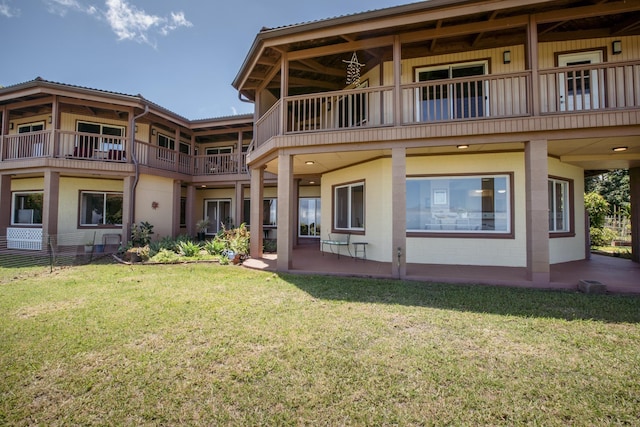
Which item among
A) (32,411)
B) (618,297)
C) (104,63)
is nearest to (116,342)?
(32,411)

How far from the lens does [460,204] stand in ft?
28.7

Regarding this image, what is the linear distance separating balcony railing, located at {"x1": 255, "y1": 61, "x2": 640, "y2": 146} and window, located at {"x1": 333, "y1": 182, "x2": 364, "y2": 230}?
95.7 inches

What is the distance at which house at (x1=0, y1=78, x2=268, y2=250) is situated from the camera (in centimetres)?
1160

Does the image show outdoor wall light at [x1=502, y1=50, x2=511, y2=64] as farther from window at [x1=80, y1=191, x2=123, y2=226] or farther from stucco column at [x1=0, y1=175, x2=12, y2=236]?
stucco column at [x1=0, y1=175, x2=12, y2=236]

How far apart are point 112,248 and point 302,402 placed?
13336 mm

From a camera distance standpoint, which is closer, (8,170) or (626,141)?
(626,141)

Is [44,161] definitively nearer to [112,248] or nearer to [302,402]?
[112,248]

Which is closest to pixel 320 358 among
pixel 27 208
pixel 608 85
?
pixel 608 85

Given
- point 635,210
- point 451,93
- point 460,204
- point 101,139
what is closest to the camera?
point 451,93

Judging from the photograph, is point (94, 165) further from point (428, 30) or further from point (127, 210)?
point (428, 30)

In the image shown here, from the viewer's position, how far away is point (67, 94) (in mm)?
11367

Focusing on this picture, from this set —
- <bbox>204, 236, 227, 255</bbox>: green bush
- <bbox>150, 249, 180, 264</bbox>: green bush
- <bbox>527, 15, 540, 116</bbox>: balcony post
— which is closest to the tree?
<bbox>527, 15, 540, 116</bbox>: balcony post

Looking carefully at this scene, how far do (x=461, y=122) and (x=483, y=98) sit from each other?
147cm

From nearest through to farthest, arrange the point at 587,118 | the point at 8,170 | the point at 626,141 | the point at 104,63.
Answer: the point at 587,118 < the point at 626,141 < the point at 8,170 < the point at 104,63
